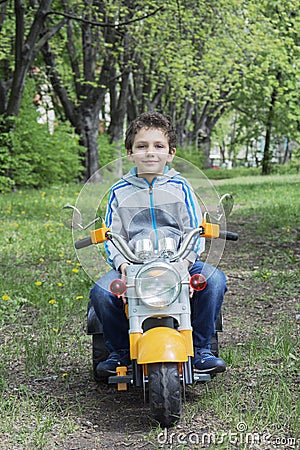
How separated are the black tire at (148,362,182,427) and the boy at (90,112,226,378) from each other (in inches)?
19.1

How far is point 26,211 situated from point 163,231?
984 centimetres

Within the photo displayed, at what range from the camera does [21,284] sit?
278 inches

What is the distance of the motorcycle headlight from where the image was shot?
3.65m

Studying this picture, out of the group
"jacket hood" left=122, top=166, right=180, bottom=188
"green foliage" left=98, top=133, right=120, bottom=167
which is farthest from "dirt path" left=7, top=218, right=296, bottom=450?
"green foliage" left=98, top=133, right=120, bottom=167

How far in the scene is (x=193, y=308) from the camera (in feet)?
13.6

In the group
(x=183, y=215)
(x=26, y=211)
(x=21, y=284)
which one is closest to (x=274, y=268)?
(x=21, y=284)

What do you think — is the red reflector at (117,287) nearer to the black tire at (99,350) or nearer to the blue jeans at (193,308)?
the blue jeans at (193,308)

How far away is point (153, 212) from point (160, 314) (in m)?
0.58

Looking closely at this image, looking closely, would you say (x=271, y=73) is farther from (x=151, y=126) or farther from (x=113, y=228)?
(x=113, y=228)

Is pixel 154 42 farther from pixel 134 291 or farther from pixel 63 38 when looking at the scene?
pixel 134 291

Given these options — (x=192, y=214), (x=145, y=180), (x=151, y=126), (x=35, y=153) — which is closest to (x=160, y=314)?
(x=192, y=214)

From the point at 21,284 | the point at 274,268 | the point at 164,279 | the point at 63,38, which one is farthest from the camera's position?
the point at 63,38

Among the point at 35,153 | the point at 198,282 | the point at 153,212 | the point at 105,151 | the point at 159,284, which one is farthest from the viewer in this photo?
the point at 105,151

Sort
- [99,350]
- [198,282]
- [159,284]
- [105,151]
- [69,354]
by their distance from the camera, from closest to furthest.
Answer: [159,284] < [198,282] < [99,350] < [69,354] < [105,151]
